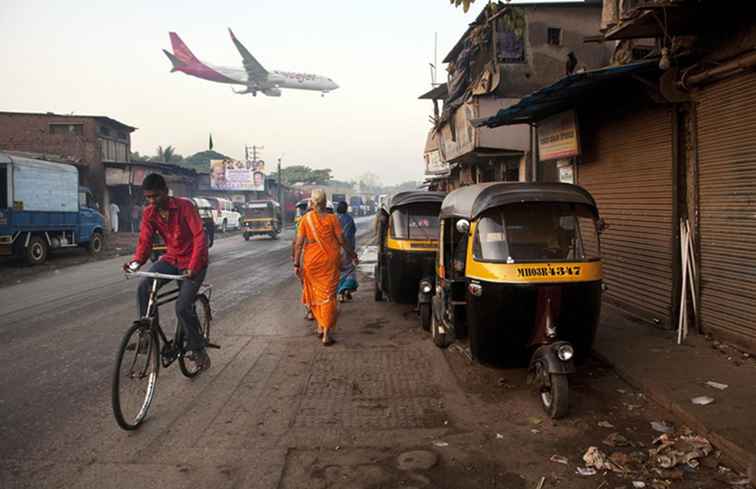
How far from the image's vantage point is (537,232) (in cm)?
573

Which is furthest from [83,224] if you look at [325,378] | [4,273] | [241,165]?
[241,165]

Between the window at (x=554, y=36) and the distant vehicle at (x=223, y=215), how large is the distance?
1143 inches

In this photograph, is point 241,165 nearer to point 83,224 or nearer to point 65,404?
point 83,224

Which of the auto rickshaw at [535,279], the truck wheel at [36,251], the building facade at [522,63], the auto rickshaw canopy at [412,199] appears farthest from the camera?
the truck wheel at [36,251]

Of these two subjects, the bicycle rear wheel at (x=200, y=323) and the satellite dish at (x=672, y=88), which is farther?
the satellite dish at (x=672, y=88)

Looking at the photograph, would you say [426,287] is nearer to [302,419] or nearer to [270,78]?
[302,419]

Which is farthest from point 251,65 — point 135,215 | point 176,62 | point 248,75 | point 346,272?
point 346,272

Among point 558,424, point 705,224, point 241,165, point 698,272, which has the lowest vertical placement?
point 558,424

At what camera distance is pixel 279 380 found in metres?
6.00


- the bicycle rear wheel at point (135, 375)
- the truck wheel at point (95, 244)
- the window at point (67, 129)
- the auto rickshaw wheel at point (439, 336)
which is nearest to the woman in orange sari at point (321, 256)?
the auto rickshaw wheel at point (439, 336)

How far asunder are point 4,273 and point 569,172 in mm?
15664

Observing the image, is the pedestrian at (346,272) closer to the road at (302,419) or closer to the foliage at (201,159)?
the road at (302,419)

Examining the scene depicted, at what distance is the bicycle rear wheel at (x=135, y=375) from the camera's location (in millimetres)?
4523

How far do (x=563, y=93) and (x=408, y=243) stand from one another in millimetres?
3423
